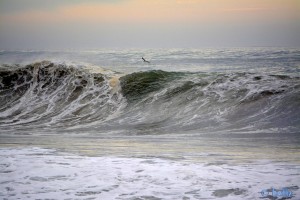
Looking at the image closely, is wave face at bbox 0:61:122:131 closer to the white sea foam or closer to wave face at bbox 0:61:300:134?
wave face at bbox 0:61:300:134

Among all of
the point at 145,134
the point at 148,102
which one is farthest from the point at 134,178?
the point at 148,102

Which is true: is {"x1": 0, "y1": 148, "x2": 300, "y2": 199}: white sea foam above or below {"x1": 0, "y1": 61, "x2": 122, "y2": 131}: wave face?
below

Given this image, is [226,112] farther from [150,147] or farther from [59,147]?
[59,147]

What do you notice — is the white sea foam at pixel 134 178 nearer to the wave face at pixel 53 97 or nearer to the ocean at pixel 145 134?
the ocean at pixel 145 134

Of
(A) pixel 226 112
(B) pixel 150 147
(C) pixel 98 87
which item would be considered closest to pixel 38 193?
(B) pixel 150 147

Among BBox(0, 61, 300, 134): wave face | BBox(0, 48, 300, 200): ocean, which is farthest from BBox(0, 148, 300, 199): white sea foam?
BBox(0, 61, 300, 134): wave face

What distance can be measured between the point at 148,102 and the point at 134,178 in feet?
23.6

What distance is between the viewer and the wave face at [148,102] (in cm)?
862

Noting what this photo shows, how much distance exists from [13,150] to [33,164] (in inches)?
46.5

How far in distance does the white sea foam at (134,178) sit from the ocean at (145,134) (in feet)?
0.04

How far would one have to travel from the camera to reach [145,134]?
7922 millimetres

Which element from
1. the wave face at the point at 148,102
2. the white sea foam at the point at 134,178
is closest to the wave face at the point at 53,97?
the wave face at the point at 148,102

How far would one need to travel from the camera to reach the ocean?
3980 millimetres

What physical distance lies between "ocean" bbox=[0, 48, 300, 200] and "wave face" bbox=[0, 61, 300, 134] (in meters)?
0.04
